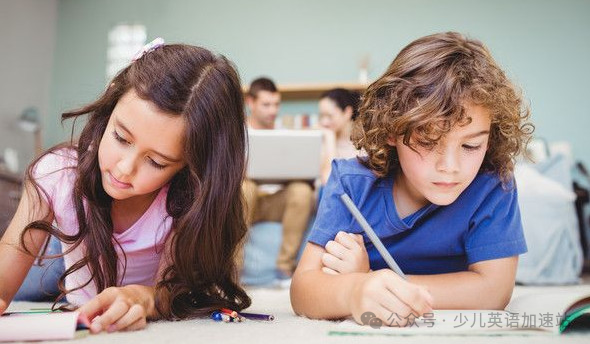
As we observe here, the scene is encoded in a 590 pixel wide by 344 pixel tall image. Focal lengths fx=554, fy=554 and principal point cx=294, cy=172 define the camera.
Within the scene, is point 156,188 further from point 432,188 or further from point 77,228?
point 432,188

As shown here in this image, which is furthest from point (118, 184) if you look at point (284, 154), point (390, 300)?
point (284, 154)

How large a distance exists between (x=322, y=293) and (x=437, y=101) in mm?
316

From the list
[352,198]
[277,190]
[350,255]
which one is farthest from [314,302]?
[277,190]

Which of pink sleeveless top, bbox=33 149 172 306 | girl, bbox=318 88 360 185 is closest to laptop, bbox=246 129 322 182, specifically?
girl, bbox=318 88 360 185

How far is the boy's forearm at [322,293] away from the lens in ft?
2.37

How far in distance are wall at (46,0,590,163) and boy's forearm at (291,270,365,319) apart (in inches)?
112

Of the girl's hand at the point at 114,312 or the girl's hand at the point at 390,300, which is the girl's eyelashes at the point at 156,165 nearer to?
the girl's hand at the point at 114,312

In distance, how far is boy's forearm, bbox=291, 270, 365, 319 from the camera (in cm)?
72

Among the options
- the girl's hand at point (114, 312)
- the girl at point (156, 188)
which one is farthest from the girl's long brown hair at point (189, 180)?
the girl's hand at point (114, 312)

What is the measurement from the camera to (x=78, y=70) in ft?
13.8

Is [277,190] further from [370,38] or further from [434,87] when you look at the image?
[370,38]

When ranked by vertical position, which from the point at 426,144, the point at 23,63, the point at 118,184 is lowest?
the point at 23,63

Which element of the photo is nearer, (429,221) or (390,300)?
(390,300)

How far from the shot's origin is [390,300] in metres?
0.64
